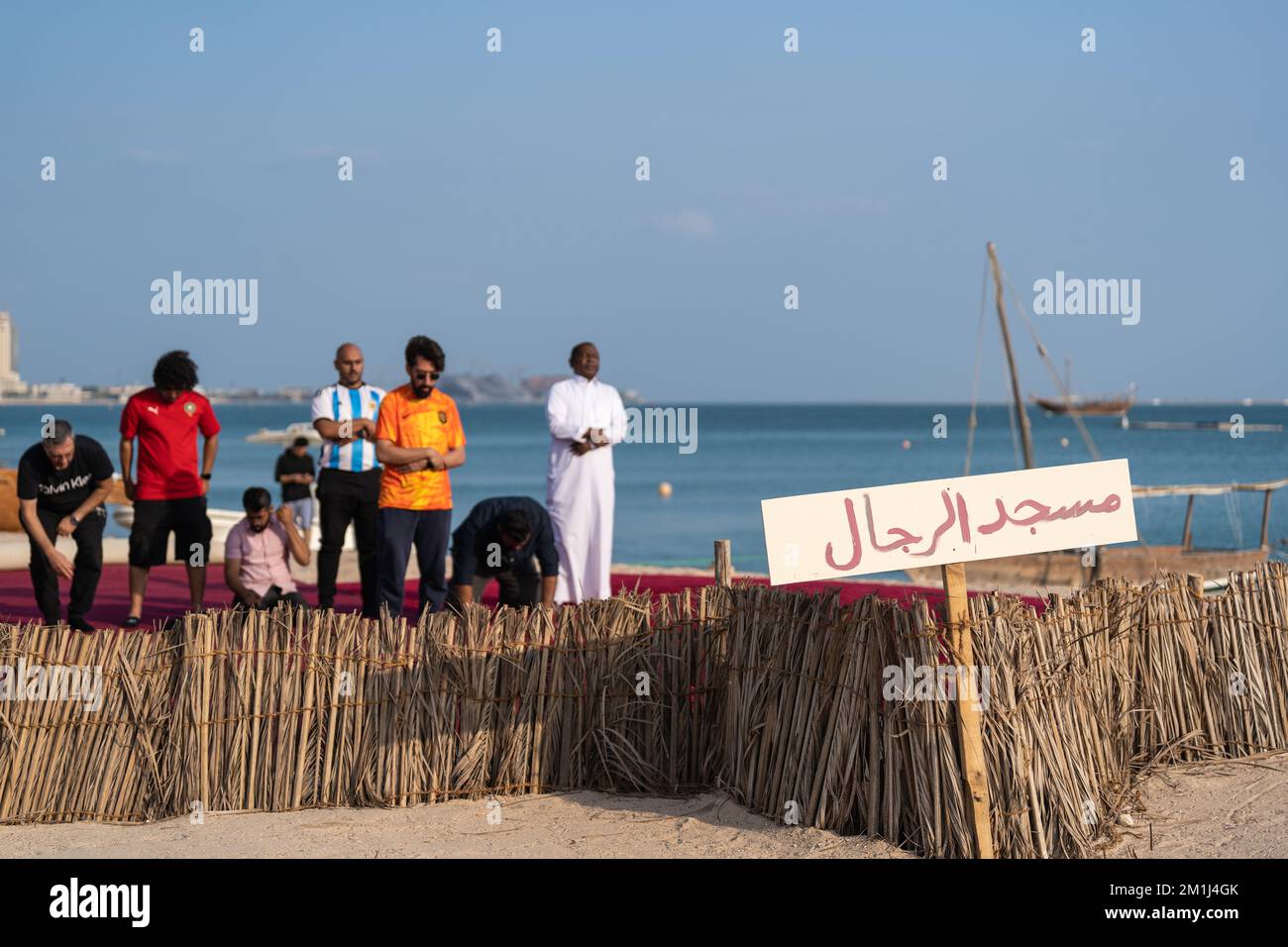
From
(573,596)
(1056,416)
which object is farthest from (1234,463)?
(573,596)

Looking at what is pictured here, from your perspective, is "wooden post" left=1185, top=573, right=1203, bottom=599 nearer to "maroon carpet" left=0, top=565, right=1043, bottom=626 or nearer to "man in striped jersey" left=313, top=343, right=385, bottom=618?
"maroon carpet" left=0, top=565, right=1043, bottom=626

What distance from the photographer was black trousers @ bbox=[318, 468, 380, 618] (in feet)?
24.5

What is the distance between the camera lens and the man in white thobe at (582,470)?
7789mm

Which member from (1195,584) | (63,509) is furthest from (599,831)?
(63,509)

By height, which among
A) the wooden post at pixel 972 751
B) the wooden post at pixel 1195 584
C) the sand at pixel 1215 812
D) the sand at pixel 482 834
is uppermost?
the wooden post at pixel 1195 584

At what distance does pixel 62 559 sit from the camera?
6898 mm

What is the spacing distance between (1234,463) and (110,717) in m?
65.2

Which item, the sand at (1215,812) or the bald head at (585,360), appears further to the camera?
the bald head at (585,360)

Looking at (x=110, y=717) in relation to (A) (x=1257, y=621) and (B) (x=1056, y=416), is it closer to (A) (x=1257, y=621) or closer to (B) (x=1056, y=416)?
(A) (x=1257, y=621)

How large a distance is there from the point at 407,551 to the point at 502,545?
1.99 ft
